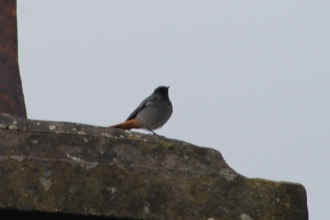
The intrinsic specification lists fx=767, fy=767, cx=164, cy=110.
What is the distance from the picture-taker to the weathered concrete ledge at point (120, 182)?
227cm

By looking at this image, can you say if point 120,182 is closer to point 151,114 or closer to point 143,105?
point 151,114

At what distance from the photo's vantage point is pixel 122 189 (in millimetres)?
2348

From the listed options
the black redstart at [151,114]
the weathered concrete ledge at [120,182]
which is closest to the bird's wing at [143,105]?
the black redstart at [151,114]

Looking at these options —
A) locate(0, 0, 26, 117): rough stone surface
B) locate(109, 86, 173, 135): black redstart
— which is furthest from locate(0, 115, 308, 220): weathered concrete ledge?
locate(109, 86, 173, 135): black redstart

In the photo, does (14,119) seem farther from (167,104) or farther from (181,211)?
(167,104)

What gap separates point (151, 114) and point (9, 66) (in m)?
6.15

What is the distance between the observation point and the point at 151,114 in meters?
10.3

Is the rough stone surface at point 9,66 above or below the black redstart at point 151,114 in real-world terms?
above

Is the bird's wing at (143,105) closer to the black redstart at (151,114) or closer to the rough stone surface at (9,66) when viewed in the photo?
the black redstart at (151,114)

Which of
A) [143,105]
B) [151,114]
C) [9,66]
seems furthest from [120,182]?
[143,105]

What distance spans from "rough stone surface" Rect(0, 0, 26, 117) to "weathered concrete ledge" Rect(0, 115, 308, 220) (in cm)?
107

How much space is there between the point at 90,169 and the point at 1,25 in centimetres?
227

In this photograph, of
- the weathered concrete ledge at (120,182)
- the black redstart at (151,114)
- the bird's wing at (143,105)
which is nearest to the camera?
the weathered concrete ledge at (120,182)

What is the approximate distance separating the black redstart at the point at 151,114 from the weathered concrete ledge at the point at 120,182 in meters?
7.20
